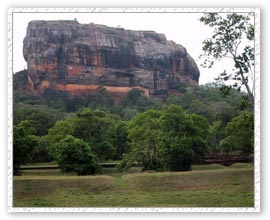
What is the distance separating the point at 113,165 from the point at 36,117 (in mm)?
1444

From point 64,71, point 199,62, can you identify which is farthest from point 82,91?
point 199,62

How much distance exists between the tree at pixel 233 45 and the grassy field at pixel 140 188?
1.27m

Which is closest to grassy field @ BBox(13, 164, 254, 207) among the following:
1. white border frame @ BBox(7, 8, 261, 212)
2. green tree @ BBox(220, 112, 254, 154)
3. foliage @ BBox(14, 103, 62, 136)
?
white border frame @ BBox(7, 8, 261, 212)

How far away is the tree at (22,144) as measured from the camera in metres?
9.98

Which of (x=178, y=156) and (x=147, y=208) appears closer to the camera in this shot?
(x=147, y=208)

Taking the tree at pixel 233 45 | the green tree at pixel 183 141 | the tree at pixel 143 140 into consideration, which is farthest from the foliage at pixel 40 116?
the tree at pixel 233 45

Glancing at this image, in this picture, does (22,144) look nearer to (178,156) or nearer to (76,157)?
(76,157)

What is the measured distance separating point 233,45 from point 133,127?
207 cm

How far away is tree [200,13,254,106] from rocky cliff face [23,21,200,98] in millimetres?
421

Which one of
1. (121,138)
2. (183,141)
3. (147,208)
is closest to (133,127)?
(121,138)

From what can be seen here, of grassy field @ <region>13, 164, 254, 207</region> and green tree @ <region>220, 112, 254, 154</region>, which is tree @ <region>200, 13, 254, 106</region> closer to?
green tree @ <region>220, 112, 254, 154</region>

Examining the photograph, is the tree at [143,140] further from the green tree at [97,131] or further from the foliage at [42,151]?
the foliage at [42,151]

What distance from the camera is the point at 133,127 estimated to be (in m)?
10.4

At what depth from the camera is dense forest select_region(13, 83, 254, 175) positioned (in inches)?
403
